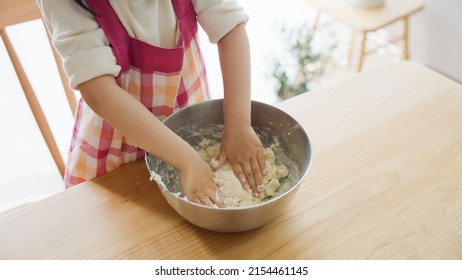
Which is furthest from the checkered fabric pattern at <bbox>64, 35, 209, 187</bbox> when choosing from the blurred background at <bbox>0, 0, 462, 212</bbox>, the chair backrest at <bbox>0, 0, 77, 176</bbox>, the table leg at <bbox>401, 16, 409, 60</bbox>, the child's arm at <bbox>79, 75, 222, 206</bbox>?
the table leg at <bbox>401, 16, 409, 60</bbox>

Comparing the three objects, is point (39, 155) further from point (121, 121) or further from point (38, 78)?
point (121, 121)

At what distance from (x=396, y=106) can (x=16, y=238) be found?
763 millimetres

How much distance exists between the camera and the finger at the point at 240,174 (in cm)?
67

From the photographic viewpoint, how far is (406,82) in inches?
33.8

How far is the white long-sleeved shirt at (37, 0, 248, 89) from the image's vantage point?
21.8 inches

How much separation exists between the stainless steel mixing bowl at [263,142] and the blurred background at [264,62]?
0.52m

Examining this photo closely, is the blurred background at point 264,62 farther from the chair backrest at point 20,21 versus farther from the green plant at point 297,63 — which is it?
the chair backrest at point 20,21

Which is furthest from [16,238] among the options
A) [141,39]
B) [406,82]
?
[406,82]

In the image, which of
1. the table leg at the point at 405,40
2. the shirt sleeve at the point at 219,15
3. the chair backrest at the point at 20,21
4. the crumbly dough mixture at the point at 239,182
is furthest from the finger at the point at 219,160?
the table leg at the point at 405,40

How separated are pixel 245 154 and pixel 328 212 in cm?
18

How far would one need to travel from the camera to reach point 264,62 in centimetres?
185

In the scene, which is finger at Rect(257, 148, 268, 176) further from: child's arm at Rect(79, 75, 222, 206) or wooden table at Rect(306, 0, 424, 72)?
wooden table at Rect(306, 0, 424, 72)

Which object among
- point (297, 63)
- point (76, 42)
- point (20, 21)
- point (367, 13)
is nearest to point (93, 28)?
point (76, 42)

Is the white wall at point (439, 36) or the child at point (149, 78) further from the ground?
the child at point (149, 78)
